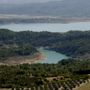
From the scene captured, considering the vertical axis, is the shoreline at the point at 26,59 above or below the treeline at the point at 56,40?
above

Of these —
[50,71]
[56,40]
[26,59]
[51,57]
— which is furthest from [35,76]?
[56,40]

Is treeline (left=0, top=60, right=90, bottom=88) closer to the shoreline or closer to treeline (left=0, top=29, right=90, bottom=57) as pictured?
the shoreline

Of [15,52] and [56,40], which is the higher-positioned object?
[15,52]

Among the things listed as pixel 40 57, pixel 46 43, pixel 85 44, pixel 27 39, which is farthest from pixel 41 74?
pixel 27 39

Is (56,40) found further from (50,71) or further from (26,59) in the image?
(50,71)

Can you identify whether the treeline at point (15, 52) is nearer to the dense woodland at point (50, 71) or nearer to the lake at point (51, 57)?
the dense woodland at point (50, 71)

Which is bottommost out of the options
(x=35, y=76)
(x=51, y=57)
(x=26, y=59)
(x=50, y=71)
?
(x=26, y=59)

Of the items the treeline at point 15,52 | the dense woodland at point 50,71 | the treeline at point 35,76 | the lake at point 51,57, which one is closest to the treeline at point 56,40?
the dense woodland at point 50,71

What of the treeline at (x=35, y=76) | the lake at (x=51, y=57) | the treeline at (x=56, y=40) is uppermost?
the treeline at (x=35, y=76)

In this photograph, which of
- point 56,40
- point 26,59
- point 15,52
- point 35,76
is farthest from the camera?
point 56,40
